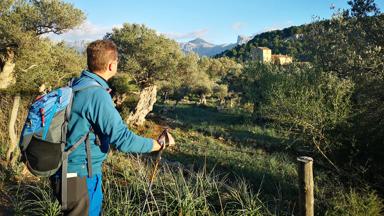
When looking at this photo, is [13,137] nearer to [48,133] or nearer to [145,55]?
[48,133]

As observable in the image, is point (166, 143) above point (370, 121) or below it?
above

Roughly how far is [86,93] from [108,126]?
30 centimetres

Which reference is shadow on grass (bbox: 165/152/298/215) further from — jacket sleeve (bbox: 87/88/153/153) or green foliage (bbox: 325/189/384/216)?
jacket sleeve (bbox: 87/88/153/153)

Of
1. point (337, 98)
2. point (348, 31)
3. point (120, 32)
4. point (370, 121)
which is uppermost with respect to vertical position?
point (120, 32)

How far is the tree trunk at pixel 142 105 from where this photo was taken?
58.7 ft

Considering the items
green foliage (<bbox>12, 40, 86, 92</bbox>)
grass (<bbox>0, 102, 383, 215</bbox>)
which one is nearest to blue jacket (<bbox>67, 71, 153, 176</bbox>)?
grass (<bbox>0, 102, 383, 215</bbox>)

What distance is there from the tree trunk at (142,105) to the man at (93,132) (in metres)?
14.4

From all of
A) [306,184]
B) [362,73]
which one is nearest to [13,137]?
[306,184]

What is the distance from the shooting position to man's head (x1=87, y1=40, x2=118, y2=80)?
125 inches

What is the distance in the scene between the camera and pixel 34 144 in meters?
3.04

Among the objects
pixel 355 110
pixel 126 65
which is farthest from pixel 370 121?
pixel 126 65

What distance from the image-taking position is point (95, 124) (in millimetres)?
3109

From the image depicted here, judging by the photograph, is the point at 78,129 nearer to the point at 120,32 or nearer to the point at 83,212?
the point at 83,212

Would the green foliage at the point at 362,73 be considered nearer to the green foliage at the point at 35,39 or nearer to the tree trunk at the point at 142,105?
the tree trunk at the point at 142,105
